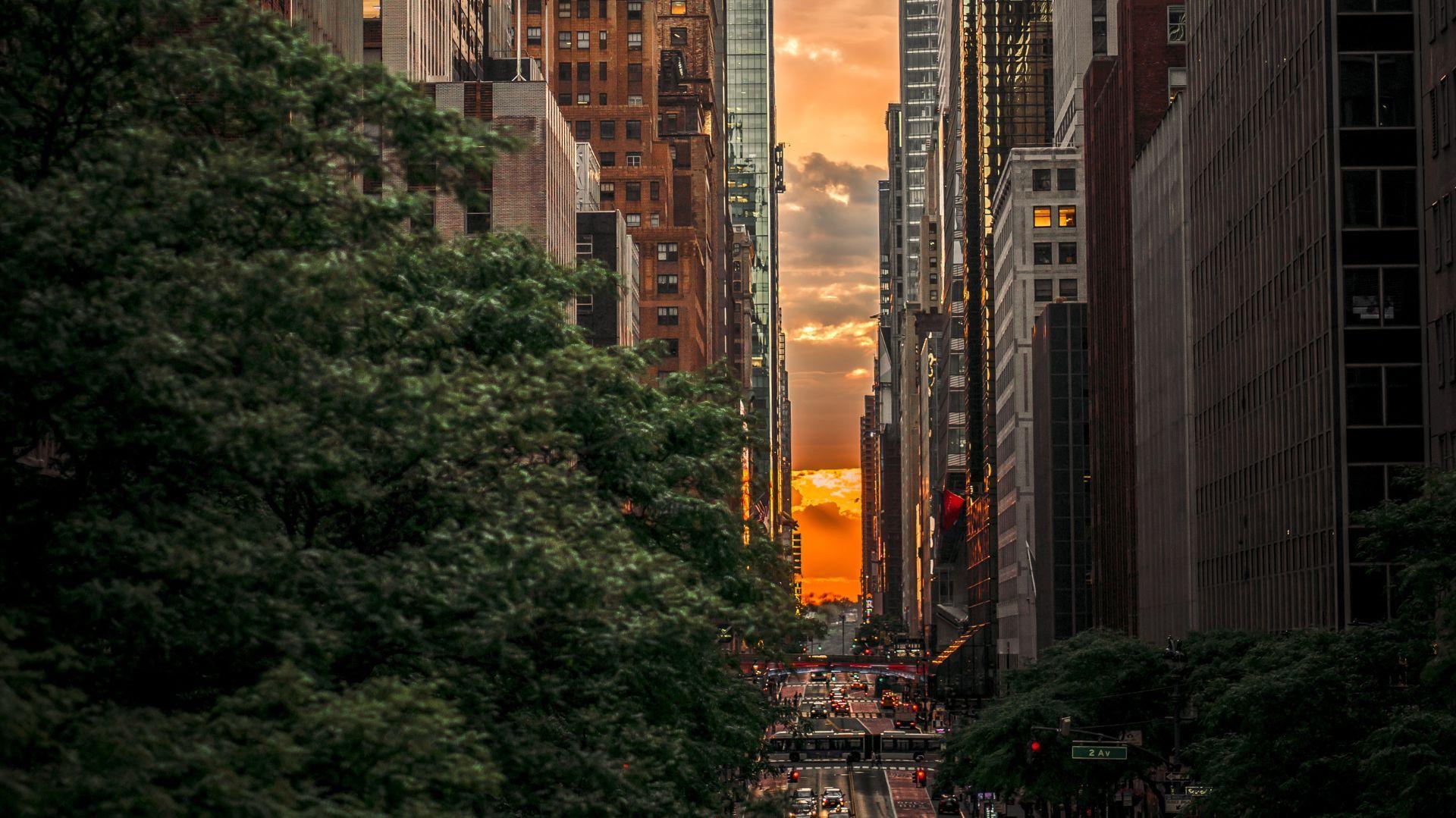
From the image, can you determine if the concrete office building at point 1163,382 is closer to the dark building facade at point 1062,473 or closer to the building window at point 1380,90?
the building window at point 1380,90

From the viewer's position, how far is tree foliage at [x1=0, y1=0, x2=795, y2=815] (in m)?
20.6

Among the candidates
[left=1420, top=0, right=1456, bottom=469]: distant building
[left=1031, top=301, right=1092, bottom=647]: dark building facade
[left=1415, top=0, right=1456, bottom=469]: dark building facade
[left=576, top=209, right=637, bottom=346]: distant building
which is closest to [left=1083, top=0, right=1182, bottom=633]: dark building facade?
[left=1031, top=301, right=1092, bottom=647]: dark building facade

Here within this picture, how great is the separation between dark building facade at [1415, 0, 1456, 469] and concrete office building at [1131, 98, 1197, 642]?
3905 centimetres

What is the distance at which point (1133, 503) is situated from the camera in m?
134

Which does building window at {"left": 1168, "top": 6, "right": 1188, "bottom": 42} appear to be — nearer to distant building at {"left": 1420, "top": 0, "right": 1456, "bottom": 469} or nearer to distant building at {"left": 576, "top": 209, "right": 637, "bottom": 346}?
distant building at {"left": 576, "top": 209, "right": 637, "bottom": 346}

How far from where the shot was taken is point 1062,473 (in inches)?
7072

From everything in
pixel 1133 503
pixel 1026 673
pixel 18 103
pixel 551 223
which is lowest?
pixel 1026 673

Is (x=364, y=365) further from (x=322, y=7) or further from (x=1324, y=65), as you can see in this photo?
(x=1324, y=65)

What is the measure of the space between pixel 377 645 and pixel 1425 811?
99.2ft

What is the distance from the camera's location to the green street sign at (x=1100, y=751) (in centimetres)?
7206

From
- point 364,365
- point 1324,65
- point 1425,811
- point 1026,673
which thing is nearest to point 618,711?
point 364,365

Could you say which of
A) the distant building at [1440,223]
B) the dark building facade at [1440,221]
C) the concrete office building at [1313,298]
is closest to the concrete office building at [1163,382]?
the concrete office building at [1313,298]

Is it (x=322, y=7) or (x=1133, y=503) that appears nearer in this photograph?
(x=322, y=7)

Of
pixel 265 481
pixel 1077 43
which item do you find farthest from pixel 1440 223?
pixel 1077 43
